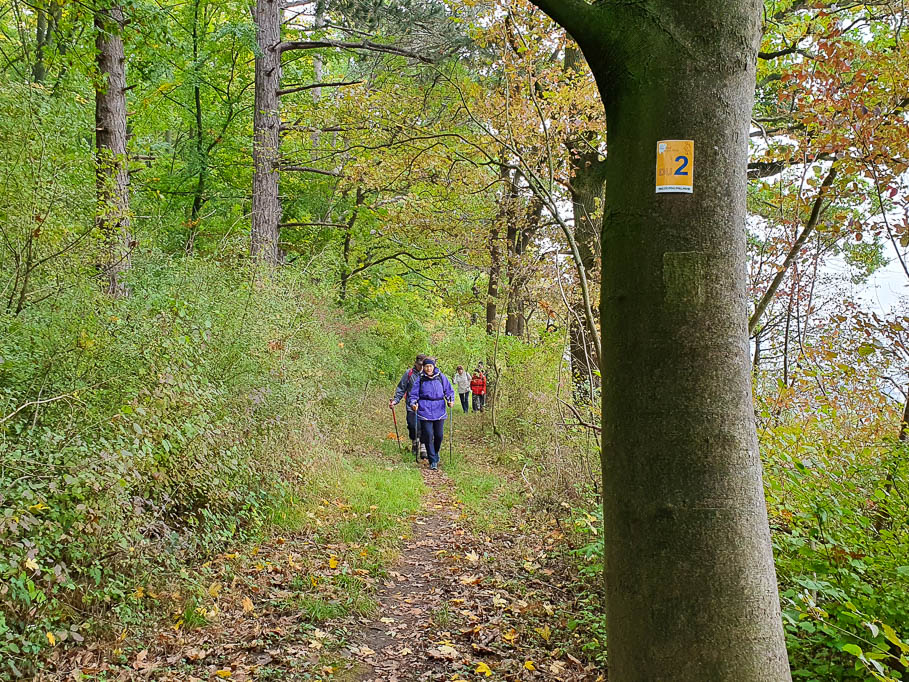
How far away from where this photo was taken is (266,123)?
11695 mm

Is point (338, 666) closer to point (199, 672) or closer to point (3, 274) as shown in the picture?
point (199, 672)

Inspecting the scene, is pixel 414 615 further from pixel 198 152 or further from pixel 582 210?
pixel 198 152

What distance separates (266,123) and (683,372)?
11.7 metres

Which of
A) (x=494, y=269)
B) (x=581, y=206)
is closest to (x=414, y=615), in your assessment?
(x=581, y=206)

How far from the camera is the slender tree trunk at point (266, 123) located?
11.5m

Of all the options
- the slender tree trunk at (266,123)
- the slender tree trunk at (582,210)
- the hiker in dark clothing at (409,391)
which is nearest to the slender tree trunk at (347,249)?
the slender tree trunk at (266,123)

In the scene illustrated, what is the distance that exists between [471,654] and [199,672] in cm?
185

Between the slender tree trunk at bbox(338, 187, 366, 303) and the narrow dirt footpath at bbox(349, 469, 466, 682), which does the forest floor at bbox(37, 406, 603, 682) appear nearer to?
the narrow dirt footpath at bbox(349, 469, 466, 682)

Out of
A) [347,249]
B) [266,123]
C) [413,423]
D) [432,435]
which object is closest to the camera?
[432,435]

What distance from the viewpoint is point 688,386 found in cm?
193

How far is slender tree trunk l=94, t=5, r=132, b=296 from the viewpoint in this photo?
5.90 m

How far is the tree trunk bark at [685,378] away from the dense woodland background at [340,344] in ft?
2.12

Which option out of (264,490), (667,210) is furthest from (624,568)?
(264,490)

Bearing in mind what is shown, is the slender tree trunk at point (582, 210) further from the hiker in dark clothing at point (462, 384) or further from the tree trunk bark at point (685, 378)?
the hiker in dark clothing at point (462, 384)
